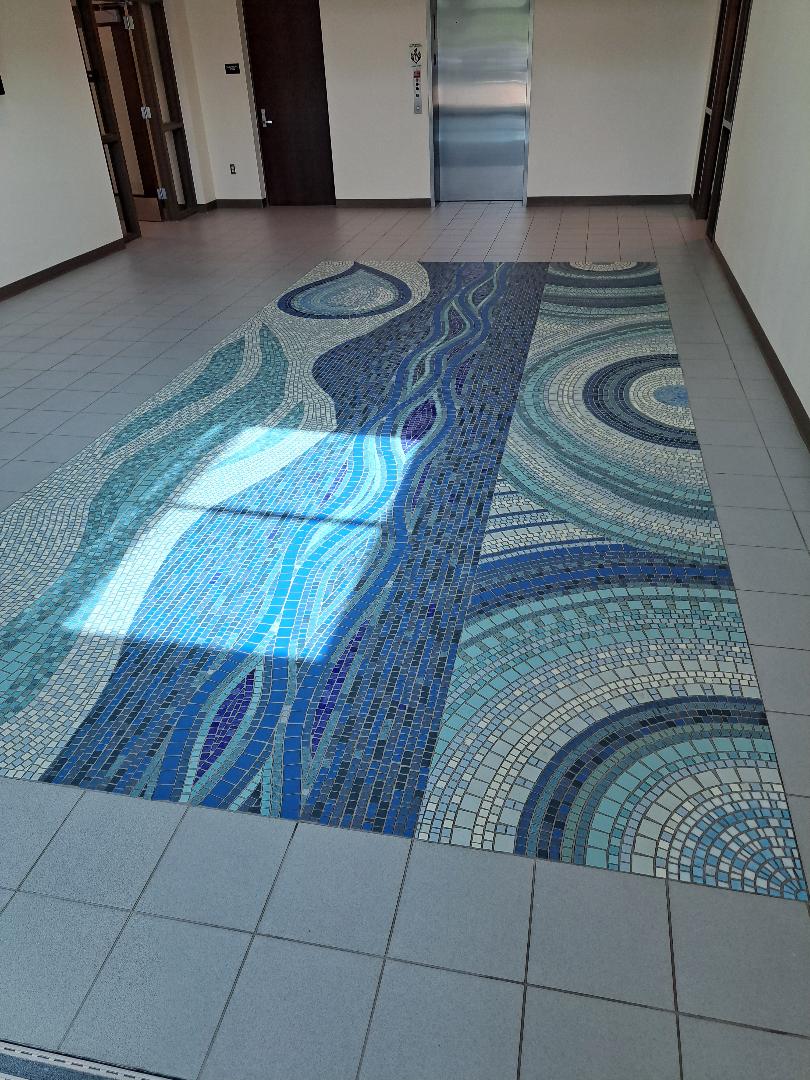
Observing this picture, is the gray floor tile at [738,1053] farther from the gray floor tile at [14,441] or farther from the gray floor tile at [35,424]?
the gray floor tile at [35,424]

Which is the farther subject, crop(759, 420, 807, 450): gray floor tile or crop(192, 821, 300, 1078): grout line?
crop(759, 420, 807, 450): gray floor tile

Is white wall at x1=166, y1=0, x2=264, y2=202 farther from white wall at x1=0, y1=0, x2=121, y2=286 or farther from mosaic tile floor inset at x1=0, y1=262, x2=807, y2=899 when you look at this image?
mosaic tile floor inset at x1=0, y1=262, x2=807, y2=899

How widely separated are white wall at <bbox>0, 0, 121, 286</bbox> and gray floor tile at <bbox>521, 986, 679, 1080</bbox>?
7872mm

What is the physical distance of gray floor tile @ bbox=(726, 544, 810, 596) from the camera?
3.23 meters

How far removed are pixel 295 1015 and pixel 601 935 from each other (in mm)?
804

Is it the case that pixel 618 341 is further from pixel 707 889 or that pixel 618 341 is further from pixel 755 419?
pixel 707 889

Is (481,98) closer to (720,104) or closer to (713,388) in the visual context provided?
(720,104)

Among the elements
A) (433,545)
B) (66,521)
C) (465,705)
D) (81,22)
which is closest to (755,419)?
(433,545)

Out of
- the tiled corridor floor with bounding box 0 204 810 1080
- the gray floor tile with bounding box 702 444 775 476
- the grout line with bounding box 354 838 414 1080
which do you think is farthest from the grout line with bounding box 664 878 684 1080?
the gray floor tile with bounding box 702 444 775 476

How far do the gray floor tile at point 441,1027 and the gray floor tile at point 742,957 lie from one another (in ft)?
1.43

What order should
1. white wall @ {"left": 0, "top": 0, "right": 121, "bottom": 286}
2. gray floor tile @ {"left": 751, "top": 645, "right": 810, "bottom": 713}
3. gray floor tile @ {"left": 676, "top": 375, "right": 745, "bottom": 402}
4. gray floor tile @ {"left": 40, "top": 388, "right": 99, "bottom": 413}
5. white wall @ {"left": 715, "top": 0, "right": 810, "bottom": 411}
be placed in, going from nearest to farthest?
gray floor tile @ {"left": 751, "top": 645, "right": 810, "bottom": 713}, white wall @ {"left": 715, "top": 0, "right": 810, "bottom": 411}, gray floor tile @ {"left": 676, "top": 375, "right": 745, "bottom": 402}, gray floor tile @ {"left": 40, "top": 388, "right": 99, "bottom": 413}, white wall @ {"left": 0, "top": 0, "right": 121, "bottom": 286}

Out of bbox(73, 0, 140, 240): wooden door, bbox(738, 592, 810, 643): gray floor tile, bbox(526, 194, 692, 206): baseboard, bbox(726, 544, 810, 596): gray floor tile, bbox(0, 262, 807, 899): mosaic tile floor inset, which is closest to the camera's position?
bbox(0, 262, 807, 899): mosaic tile floor inset

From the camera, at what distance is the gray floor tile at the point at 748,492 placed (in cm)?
379

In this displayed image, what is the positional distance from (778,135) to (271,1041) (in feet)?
20.6
